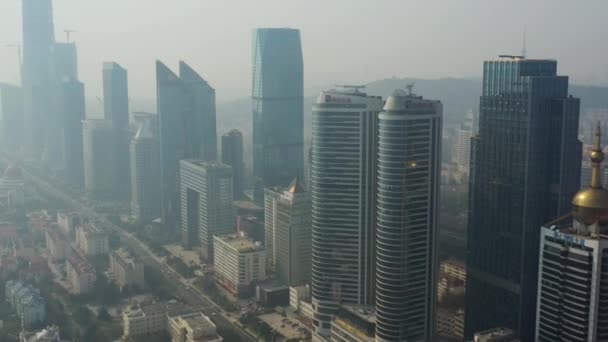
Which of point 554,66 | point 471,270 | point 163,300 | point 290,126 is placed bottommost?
point 163,300

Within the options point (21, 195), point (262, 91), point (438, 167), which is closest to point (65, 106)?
point (21, 195)

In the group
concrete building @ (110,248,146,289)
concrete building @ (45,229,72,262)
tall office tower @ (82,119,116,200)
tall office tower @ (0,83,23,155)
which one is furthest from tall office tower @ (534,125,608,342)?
tall office tower @ (0,83,23,155)

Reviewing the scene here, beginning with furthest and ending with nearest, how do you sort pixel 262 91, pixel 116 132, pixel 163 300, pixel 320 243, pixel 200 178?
pixel 116 132
pixel 262 91
pixel 200 178
pixel 163 300
pixel 320 243

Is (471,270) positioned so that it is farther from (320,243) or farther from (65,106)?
(65,106)

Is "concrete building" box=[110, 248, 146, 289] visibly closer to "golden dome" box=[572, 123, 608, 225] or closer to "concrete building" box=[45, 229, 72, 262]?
"concrete building" box=[45, 229, 72, 262]

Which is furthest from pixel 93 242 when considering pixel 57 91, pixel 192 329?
pixel 57 91

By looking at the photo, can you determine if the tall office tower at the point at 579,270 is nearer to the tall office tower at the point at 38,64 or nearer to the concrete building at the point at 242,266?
the concrete building at the point at 242,266

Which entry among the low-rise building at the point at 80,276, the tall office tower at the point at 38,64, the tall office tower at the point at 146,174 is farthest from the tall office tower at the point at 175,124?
the tall office tower at the point at 38,64

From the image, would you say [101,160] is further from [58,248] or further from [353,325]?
[353,325]
